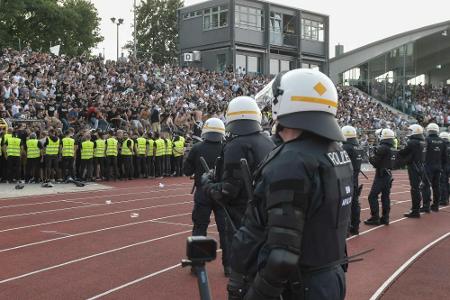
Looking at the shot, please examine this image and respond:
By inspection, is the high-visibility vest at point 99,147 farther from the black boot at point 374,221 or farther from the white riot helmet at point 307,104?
the white riot helmet at point 307,104

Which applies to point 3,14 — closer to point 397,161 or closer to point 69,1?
point 69,1

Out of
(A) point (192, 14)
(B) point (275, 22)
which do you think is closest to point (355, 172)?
(B) point (275, 22)

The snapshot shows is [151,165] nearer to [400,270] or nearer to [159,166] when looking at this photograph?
[159,166]

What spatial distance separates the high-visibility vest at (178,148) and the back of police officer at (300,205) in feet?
65.8

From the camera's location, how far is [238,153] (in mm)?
5566

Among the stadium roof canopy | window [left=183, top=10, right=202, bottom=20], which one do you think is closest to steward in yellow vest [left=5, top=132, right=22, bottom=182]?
window [left=183, top=10, right=202, bottom=20]

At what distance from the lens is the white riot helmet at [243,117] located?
5.79 metres

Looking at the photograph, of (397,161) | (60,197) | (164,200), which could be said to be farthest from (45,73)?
(397,161)

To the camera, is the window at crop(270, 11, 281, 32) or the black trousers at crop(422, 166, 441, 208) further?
the window at crop(270, 11, 281, 32)

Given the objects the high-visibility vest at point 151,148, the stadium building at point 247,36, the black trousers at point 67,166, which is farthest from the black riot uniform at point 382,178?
the stadium building at point 247,36

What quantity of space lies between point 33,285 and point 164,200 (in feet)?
28.4

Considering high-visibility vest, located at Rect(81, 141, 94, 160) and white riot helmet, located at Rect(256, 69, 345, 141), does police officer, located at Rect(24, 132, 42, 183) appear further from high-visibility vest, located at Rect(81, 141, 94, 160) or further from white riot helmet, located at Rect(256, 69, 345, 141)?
white riot helmet, located at Rect(256, 69, 345, 141)

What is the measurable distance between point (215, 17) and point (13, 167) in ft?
88.4

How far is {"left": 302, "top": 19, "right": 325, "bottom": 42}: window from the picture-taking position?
154 feet
